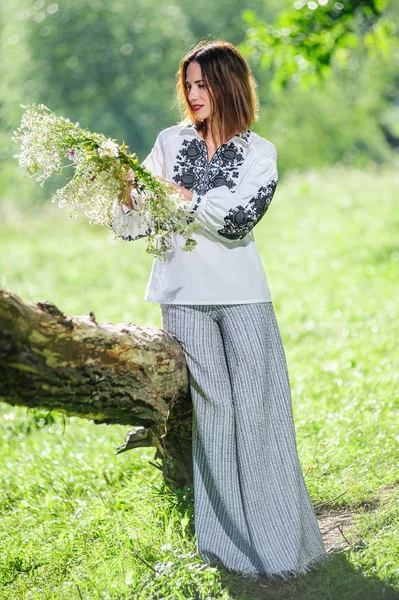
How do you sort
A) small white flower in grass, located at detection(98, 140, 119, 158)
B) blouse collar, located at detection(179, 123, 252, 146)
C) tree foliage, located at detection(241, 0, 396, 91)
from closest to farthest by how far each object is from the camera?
small white flower in grass, located at detection(98, 140, 119, 158) < blouse collar, located at detection(179, 123, 252, 146) < tree foliage, located at detection(241, 0, 396, 91)

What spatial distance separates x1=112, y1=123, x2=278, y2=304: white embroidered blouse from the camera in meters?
3.68

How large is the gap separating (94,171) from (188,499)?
1675 mm

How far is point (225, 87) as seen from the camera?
146 inches

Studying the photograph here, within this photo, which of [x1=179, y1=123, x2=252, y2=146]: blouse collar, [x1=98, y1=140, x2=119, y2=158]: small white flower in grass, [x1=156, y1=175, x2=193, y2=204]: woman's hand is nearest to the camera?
[x1=98, y1=140, x2=119, y2=158]: small white flower in grass

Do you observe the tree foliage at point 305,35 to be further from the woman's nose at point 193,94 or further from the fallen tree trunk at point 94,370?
the fallen tree trunk at point 94,370

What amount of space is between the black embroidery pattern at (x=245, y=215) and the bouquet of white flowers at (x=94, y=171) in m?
0.14

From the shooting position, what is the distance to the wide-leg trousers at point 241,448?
12.3 feet

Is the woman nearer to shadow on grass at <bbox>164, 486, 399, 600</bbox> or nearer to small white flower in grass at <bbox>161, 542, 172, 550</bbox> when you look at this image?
shadow on grass at <bbox>164, 486, 399, 600</bbox>

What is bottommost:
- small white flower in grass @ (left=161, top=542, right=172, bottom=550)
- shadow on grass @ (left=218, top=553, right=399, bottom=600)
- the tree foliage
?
shadow on grass @ (left=218, top=553, right=399, bottom=600)

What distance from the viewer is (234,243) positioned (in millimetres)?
3785

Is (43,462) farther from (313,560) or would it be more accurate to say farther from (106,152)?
(106,152)

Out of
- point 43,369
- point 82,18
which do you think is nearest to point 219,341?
point 43,369

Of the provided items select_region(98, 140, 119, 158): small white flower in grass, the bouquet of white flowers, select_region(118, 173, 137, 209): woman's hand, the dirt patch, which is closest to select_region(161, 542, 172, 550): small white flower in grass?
the dirt patch

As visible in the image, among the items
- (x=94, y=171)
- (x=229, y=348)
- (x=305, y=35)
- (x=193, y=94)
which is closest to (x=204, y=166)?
(x=193, y=94)
